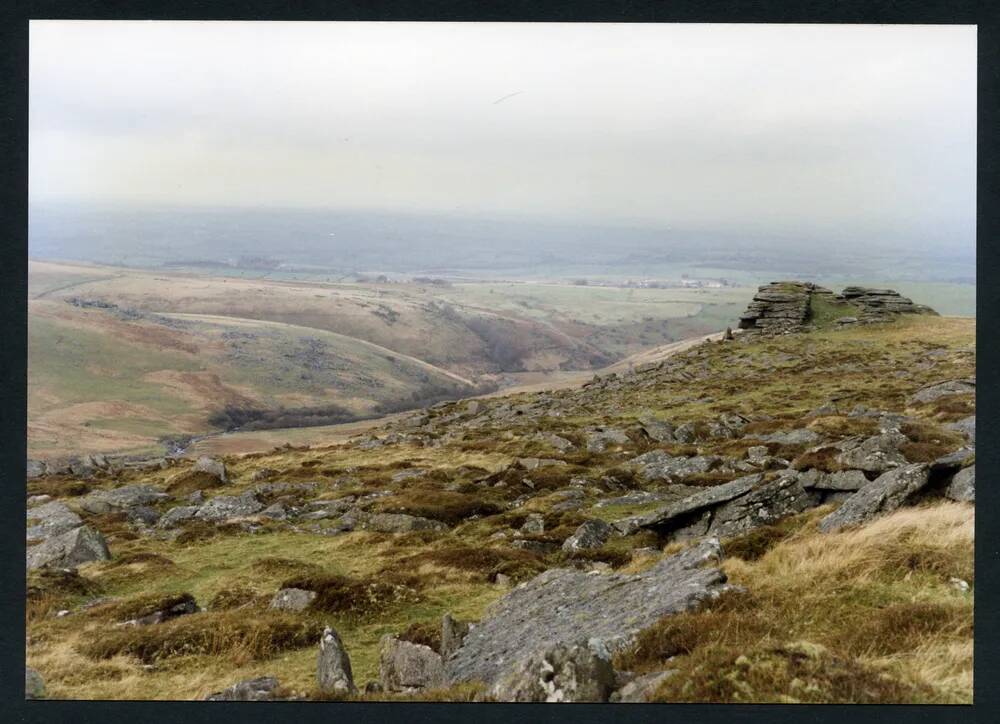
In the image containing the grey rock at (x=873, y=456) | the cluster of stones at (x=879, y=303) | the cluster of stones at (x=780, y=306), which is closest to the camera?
the grey rock at (x=873, y=456)

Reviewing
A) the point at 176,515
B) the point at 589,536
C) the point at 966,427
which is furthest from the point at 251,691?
the point at 966,427

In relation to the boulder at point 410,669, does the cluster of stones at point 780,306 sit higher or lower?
higher

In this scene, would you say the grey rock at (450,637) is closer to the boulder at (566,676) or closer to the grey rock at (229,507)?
the boulder at (566,676)

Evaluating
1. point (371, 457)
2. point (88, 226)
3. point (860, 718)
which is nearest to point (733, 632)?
point (860, 718)

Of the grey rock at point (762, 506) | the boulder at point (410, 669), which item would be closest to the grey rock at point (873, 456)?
the grey rock at point (762, 506)

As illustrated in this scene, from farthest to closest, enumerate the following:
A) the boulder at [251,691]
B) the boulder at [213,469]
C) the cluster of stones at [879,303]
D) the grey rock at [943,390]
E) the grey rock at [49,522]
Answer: the cluster of stones at [879,303]
the grey rock at [943,390]
the boulder at [213,469]
the grey rock at [49,522]
the boulder at [251,691]

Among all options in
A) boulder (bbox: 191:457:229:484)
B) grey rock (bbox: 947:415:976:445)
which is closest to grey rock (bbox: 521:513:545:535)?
grey rock (bbox: 947:415:976:445)

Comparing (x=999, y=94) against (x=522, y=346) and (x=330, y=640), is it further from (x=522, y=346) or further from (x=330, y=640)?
(x=522, y=346)
